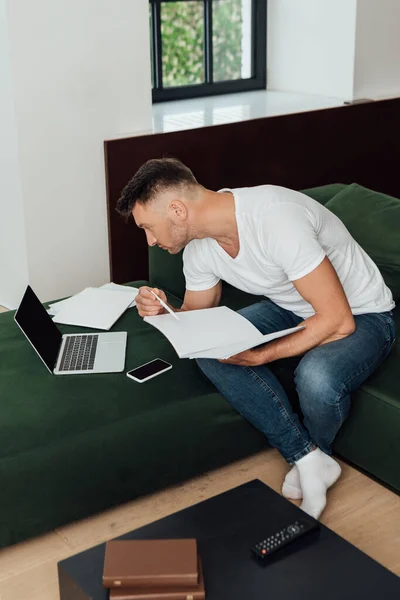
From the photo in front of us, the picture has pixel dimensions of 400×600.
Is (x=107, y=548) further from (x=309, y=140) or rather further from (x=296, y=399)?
(x=309, y=140)

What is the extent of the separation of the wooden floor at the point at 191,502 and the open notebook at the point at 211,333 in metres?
0.46

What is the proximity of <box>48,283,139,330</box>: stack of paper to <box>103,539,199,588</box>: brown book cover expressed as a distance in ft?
3.71

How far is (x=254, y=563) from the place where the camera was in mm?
1797

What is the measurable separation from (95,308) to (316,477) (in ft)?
3.16

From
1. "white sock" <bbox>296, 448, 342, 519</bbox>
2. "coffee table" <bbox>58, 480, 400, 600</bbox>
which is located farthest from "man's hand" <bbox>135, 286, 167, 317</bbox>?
"coffee table" <bbox>58, 480, 400, 600</bbox>

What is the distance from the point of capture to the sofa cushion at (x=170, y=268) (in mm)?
3043

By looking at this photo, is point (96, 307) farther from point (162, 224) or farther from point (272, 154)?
point (272, 154)

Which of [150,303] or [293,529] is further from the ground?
[150,303]

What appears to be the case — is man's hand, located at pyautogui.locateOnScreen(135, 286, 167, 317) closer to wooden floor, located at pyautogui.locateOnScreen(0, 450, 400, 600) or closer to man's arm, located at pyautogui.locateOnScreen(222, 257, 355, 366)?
man's arm, located at pyautogui.locateOnScreen(222, 257, 355, 366)

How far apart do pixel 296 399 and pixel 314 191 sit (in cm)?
87

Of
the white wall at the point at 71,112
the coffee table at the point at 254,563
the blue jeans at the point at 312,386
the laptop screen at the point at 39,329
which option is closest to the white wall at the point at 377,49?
the white wall at the point at 71,112

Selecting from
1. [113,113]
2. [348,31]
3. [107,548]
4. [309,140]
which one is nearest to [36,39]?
[113,113]

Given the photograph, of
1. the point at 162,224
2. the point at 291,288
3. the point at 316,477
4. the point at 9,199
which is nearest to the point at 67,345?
the point at 162,224

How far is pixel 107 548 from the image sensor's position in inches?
68.6
